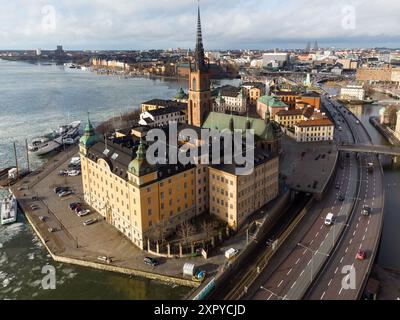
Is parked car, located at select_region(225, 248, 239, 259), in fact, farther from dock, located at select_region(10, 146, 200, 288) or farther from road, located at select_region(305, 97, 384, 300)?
road, located at select_region(305, 97, 384, 300)

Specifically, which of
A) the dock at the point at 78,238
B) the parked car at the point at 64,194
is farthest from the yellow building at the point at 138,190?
the parked car at the point at 64,194

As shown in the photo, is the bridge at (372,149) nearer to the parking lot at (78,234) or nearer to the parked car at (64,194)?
the parking lot at (78,234)

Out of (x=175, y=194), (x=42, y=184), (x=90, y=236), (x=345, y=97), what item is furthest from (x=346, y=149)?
(x=345, y=97)

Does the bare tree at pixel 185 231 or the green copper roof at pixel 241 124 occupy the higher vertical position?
the green copper roof at pixel 241 124

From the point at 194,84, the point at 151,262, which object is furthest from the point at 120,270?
the point at 194,84

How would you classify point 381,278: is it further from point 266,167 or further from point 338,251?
point 266,167

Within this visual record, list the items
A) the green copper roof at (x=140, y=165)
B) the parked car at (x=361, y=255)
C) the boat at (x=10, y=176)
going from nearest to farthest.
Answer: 1. the parked car at (x=361, y=255)
2. the green copper roof at (x=140, y=165)
3. the boat at (x=10, y=176)
